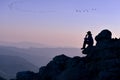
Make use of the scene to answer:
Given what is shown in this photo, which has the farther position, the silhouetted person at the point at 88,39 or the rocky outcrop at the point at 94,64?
the silhouetted person at the point at 88,39

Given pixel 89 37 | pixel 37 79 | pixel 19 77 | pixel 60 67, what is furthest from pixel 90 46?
pixel 19 77

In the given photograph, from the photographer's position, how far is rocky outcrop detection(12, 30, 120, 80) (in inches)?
2096

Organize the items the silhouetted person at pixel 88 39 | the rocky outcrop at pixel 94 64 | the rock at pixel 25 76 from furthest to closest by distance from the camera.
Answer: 1. the rock at pixel 25 76
2. the silhouetted person at pixel 88 39
3. the rocky outcrop at pixel 94 64

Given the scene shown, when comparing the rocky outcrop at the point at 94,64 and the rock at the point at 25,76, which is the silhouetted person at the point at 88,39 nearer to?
the rocky outcrop at the point at 94,64

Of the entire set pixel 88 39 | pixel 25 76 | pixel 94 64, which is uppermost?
pixel 88 39

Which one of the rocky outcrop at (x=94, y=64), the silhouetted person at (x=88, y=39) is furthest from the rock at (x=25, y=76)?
the silhouetted person at (x=88, y=39)

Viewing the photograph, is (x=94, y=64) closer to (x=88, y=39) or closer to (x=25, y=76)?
→ (x=88, y=39)

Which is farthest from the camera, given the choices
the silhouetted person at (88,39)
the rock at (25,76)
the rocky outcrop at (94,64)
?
the rock at (25,76)

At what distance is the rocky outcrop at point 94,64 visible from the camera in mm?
53237

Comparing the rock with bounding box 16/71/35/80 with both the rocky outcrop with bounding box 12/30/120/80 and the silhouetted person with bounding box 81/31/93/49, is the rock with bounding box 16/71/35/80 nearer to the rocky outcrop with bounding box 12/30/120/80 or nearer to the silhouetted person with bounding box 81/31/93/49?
the rocky outcrop with bounding box 12/30/120/80

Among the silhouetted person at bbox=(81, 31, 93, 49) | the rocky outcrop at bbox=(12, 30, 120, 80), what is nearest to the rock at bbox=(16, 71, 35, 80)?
the rocky outcrop at bbox=(12, 30, 120, 80)

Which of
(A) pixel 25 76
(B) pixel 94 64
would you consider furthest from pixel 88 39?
(A) pixel 25 76

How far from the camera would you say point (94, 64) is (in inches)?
2276

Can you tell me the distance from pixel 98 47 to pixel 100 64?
5.25 m
